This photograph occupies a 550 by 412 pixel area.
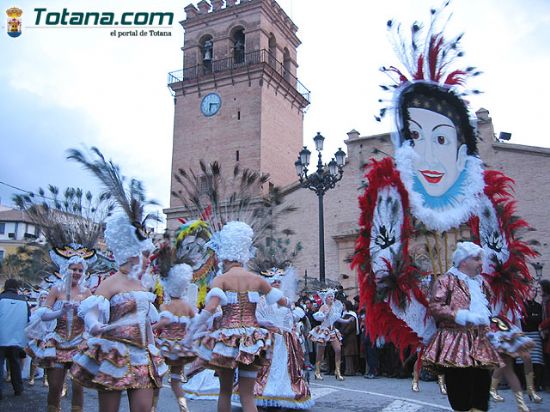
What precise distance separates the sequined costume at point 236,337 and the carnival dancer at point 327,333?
7426mm

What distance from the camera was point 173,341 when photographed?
6.65 meters

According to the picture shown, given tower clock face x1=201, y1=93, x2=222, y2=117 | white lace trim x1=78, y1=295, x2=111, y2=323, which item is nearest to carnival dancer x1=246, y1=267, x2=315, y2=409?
white lace trim x1=78, y1=295, x2=111, y2=323

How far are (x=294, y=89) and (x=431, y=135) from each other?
104 ft

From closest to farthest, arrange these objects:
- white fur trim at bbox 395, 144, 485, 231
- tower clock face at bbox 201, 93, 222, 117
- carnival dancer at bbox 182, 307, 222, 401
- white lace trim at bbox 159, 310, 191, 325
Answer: white fur trim at bbox 395, 144, 485, 231 < white lace trim at bbox 159, 310, 191, 325 < carnival dancer at bbox 182, 307, 222, 401 < tower clock face at bbox 201, 93, 222, 117

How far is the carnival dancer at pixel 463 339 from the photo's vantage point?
4.98 m

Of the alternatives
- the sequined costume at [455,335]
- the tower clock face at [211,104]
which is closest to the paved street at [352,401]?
the sequined costume at [455,335]

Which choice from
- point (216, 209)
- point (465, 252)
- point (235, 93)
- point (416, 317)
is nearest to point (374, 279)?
point (416, 317)

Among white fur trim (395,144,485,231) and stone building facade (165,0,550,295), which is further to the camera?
stone building facade (165,0,550,295)

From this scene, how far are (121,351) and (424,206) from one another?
3.61 meters

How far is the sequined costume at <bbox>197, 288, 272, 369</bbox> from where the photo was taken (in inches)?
194

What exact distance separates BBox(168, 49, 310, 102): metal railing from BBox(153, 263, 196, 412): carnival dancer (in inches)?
1096

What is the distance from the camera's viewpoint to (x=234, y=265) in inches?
220

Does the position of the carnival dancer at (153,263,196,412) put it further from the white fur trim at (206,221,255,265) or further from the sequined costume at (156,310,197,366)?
the white fur trim at (206,221,255,265)

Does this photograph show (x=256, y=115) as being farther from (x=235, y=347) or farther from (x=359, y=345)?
(x=235, y=347)
